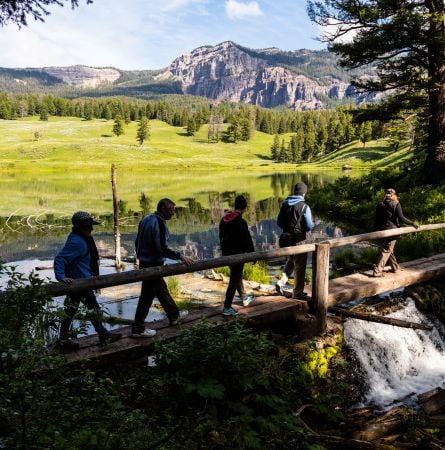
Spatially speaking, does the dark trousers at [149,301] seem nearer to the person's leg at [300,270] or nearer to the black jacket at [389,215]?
the person's leg at [300,270]

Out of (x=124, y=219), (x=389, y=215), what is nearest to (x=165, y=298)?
(x=389, y=215)

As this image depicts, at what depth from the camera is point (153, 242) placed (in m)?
7.26

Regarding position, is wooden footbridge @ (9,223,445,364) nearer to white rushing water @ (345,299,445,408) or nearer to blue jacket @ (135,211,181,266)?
blue jacket @ (135,211,181,266)

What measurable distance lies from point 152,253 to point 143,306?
2.94 ft

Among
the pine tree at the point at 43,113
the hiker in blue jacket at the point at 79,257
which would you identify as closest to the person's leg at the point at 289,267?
the hiker in blue jacket at the point at 79,257

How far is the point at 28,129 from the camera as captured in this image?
15775 cm

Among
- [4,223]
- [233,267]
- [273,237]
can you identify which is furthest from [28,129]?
[233,267]

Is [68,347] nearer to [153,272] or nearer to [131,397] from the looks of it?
[131,397]

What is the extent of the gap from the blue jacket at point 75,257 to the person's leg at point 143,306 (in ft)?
3.45

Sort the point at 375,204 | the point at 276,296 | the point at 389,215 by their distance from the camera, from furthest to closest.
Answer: the point at 375,204 → the point at 389,215 → the point at 276,296

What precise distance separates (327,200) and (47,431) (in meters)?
35.7

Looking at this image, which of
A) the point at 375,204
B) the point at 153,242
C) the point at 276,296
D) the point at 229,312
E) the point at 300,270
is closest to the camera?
the point at 153,242

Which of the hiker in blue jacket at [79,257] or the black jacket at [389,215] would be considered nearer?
the hiker in blue jacket at [79,257]

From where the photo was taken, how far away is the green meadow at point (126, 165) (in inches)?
2157
